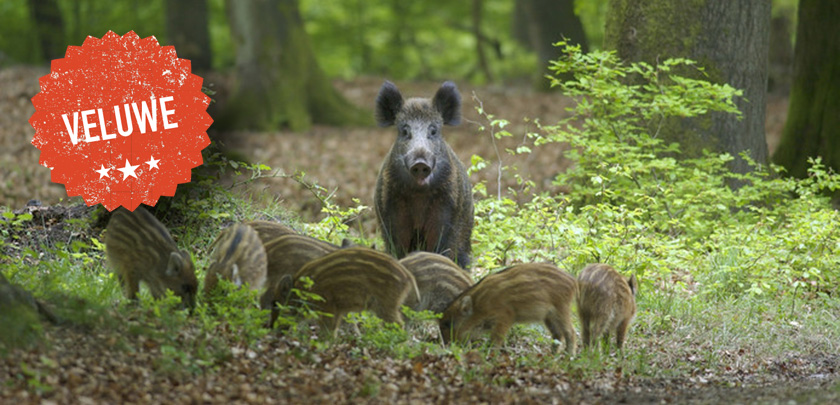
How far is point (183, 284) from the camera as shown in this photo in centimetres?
575

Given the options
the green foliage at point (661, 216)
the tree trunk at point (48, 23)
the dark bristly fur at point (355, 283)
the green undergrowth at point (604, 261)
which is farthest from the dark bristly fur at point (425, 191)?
the tree trunk at point (48, 23)

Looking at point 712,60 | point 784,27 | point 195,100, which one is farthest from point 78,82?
point 784,27

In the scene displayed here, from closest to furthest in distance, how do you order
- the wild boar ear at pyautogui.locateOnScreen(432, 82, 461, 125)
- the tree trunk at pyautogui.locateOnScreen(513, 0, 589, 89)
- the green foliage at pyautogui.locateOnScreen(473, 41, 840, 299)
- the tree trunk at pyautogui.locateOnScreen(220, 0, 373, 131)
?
the wild boar ear at pyautogui.locateOnScreen(432, 82, 461, 125) < the green foliage at pyautogui.locateOnScreen(473, 41, 840, 299) < the tree trunk at pyautogui.locateOnScreen(220, 0, 373, 131) < the tree trunk at pyautogui.locateOnScreen(513, 0, 589, 89)

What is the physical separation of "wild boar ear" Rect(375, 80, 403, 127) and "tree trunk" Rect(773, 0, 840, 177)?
625 centimetres

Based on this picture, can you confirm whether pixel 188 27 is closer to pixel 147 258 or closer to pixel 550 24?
pixel 550 24

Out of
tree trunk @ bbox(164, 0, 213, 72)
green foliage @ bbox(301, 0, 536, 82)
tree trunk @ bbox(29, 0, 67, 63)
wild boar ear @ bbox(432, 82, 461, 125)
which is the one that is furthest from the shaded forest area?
green foliage @ bbox(301, 0, 536, 82)

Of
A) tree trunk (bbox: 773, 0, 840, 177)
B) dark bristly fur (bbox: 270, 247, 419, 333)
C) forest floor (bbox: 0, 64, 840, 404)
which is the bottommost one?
forest floor (bbox: 0, 64, 840, 404)

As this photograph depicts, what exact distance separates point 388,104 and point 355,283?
258cm

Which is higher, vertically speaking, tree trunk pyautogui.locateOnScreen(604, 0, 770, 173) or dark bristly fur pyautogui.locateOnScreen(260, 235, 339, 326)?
tree trunk pyautogui.locateOnScreen(604, 0, 770, 173)

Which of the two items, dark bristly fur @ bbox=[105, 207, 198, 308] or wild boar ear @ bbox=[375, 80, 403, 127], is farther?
wild boar ear @ bbox=[375, 80, 403, 127]

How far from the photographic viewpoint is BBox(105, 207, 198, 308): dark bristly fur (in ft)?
18.9

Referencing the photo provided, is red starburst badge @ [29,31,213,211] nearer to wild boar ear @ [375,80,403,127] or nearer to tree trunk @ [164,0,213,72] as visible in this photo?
wild boar ear @ [375,80,403,127]

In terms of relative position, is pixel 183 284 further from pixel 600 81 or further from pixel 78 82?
pixel 600 81

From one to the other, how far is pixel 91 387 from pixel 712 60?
8.29m
